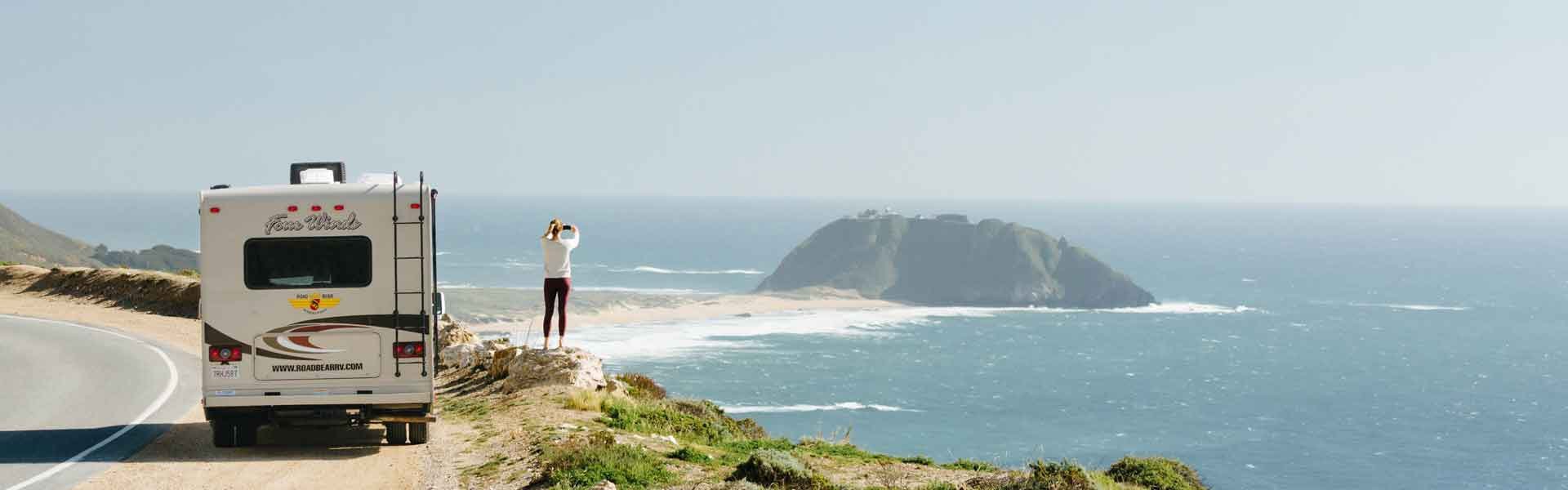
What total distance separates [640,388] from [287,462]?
736 centimetres

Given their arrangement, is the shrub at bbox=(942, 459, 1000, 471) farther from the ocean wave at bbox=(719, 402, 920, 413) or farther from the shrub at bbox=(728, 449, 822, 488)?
the ocean wave at bbox=(719, 402, 920, 413)

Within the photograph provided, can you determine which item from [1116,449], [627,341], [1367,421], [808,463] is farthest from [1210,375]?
[808,463]

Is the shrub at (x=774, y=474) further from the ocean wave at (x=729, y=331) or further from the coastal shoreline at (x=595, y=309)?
A: the coastal shoreline at (x=595, y=309)

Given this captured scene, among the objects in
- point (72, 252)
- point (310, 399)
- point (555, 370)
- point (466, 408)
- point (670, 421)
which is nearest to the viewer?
point (310, 399)

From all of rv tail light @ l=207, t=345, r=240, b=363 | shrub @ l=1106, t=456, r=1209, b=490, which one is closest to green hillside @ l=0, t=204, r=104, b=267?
rv tail light @ l=207, t=345, r=240, b=363

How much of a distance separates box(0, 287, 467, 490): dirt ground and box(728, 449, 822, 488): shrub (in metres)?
2.75

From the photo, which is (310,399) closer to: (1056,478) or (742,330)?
(1056,478)

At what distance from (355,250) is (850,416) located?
→ 8827 cm

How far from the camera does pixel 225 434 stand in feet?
46.4

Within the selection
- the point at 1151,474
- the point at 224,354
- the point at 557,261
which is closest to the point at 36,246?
the point at 557,261

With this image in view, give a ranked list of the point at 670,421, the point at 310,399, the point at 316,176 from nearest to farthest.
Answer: the point at 310,399, the point at 316,176, the point at 670,421

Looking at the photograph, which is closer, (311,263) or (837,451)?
(311,263)

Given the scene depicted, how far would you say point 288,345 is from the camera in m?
13.2

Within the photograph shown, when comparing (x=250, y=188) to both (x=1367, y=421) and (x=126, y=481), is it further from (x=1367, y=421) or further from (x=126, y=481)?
(x=1367, y=421)
